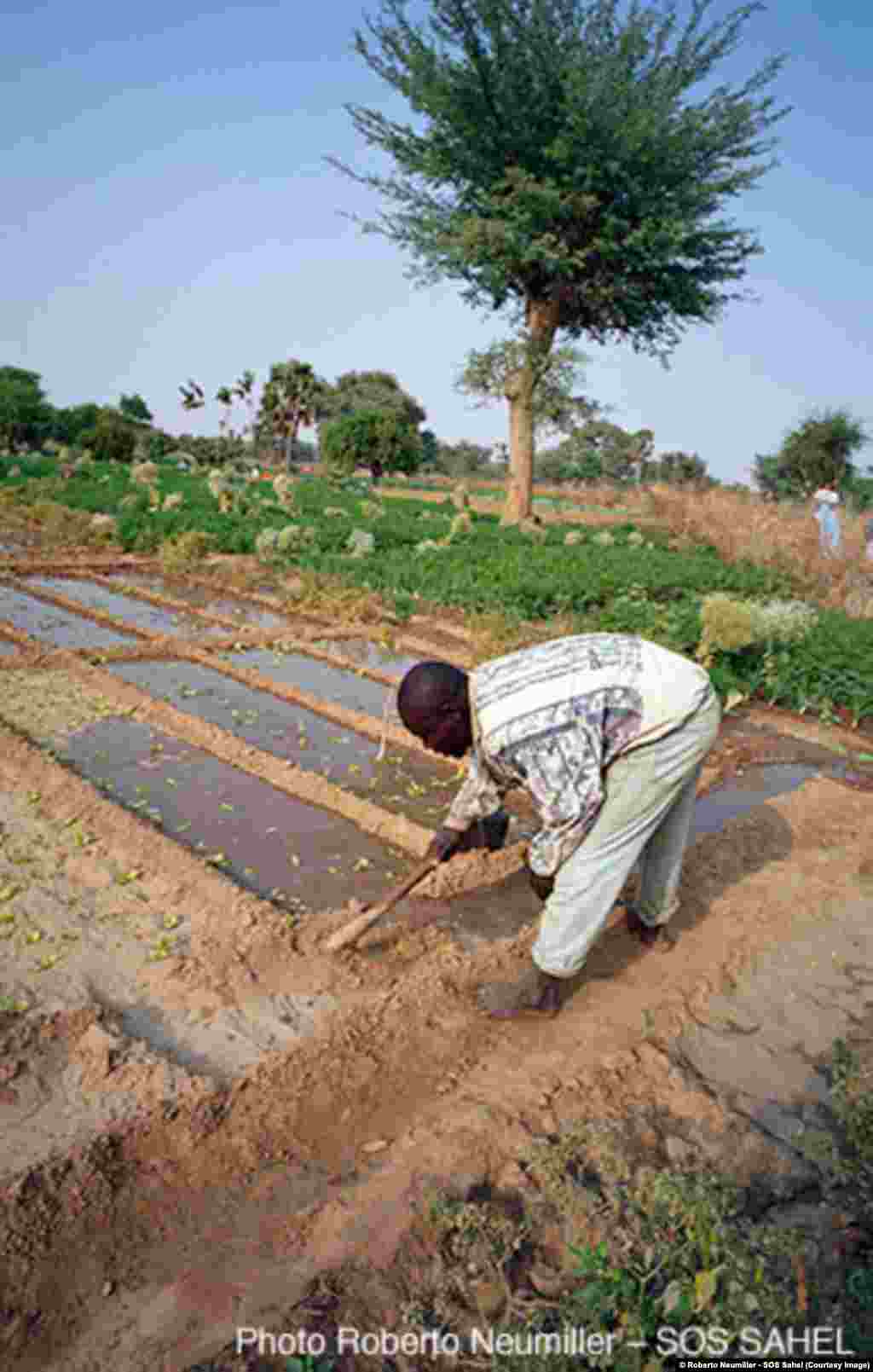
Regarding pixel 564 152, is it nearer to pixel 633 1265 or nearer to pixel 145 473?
pixel 145 473

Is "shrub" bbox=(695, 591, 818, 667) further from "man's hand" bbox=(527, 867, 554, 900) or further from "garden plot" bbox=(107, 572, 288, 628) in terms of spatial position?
"man's hand" bbox=(527, 867, 554, 900)

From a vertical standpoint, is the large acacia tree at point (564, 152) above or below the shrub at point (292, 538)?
above

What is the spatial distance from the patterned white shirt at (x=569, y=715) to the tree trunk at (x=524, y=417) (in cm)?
1586

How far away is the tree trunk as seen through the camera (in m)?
17.4

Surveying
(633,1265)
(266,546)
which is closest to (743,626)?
(633,1265)

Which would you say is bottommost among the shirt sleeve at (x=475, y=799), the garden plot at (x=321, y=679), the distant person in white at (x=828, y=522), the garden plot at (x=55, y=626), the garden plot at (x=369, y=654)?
the garden plot at (x=55, y=626)

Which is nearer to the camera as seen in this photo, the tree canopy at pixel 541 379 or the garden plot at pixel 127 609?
the garden plot at pixel 127 609

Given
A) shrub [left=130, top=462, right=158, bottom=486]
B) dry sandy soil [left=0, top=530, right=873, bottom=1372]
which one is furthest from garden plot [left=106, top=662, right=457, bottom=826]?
shrub [left=130, top=462, right=158, bottom=486]

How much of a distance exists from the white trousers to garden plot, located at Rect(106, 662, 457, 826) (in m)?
1.82

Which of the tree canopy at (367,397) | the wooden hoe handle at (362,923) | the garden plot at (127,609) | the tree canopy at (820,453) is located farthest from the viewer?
the tree canopy at (367,397)

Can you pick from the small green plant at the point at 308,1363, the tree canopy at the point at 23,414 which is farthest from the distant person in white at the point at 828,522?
the tree canopy at the point at 23,414

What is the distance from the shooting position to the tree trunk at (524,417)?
57.2 ft

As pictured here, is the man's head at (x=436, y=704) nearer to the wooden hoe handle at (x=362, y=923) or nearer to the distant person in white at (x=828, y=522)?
the wooden hoe handle at (x=362, y=923)

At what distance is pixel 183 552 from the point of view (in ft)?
35.8
